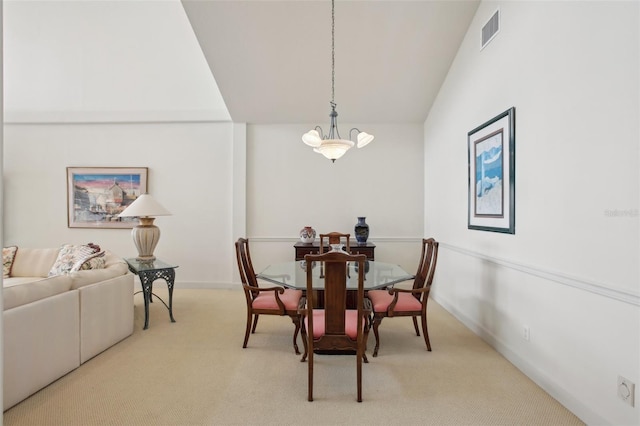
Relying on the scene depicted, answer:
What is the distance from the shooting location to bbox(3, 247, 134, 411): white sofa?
2252mm

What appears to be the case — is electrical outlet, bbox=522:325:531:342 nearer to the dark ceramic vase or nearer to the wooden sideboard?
the wooden sideboard

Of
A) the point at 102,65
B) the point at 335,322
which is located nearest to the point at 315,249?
the point at 335,322

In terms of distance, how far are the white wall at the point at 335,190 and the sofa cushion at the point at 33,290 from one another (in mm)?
2827

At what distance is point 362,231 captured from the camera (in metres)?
4.96

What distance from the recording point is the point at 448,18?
3689 millimetres

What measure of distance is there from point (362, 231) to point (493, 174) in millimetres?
2145

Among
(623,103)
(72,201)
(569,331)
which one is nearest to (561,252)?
(569,331)

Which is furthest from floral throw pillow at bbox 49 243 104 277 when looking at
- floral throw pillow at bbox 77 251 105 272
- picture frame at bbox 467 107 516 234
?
picture frame at bbox 467 107 516 234

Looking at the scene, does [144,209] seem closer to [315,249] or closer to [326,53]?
[315,249]

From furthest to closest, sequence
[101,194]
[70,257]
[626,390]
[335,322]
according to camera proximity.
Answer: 1. [101,194]
2. [70,257]
3. [335,322]
4. [626,390]

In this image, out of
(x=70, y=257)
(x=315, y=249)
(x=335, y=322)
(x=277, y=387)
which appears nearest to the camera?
(x=335, y=322)

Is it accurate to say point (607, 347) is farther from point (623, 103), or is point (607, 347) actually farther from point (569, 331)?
point (623, 103)

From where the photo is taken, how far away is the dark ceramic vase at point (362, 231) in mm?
4957

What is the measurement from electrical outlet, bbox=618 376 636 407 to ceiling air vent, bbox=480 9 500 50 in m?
2.86
